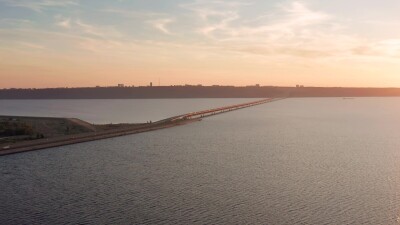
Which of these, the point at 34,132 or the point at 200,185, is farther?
the point at 34,132

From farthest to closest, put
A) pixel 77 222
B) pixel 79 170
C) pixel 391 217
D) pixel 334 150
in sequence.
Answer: pixel 334 150, pixel 79 170, pixel 391 217, pixel 77 222

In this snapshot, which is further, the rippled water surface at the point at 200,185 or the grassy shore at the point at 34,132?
the grassy shore at the point at 34,132

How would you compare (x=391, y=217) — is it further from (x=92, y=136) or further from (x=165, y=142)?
(x=92, y=136)

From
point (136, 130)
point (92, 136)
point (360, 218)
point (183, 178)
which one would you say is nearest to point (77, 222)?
point (183, 178)

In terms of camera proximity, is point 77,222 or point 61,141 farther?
point 61,141

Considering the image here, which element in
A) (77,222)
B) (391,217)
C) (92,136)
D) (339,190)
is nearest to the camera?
(77,222)

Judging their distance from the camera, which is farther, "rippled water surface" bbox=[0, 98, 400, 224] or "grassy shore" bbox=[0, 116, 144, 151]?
"grassy shore" bbox=[0, 116, 144, 151]

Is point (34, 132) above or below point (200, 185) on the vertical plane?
above
